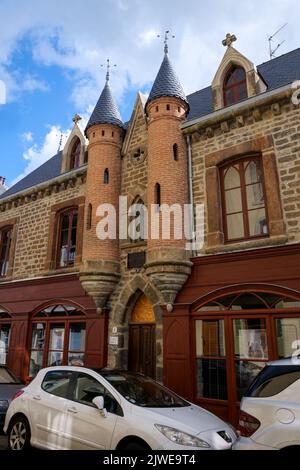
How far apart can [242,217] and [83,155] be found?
667cm

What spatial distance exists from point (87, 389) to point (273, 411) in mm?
2680

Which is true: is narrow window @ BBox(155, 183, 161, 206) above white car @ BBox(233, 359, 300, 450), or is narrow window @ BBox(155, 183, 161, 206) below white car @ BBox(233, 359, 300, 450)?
above

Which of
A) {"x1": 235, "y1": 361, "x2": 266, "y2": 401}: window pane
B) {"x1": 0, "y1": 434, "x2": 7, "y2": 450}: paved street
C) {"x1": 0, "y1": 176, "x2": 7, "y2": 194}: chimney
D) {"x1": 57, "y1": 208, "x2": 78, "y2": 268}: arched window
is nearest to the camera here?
{"x1": 0, "y1": 434, "x2": 7, "y2": 450}: paved street

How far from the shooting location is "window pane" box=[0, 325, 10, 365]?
12.4 metres

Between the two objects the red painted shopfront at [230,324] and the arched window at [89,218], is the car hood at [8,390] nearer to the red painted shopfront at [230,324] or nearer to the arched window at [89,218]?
the red painted shopfront at [230,324]

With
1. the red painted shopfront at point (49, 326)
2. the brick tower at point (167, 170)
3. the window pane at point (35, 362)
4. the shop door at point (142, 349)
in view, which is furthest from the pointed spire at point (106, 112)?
the window pane at point (35, 362)

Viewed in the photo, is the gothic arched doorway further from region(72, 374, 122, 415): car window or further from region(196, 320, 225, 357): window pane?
region(72, 374, 122, 415): car window

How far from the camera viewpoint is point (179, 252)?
8.70m

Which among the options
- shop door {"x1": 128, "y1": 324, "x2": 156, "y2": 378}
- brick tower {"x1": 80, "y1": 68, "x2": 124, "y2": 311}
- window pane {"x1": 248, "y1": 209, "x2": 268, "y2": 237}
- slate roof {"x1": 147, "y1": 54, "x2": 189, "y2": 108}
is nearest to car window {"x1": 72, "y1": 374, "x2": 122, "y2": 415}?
shop door {"x1": 128, "y1": 324, "x2": 156, "y2": 378}

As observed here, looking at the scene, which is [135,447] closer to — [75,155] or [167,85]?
[167,85]

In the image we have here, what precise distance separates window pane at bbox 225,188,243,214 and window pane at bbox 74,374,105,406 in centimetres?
532

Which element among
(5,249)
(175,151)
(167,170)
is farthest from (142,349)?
(5,249)
